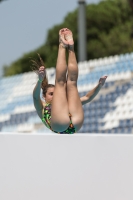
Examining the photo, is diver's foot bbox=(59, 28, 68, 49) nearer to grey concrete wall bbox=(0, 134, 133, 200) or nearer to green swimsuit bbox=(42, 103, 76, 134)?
green swimsuit bbox=(42, 103, 76, 134)

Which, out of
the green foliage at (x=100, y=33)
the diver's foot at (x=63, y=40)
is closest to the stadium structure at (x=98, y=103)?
the diver's foot at (x=63, y=40)

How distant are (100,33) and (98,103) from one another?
54.7 feet

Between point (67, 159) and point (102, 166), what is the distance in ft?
0.54

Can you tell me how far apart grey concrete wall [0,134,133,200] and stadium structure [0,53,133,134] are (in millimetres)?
6804

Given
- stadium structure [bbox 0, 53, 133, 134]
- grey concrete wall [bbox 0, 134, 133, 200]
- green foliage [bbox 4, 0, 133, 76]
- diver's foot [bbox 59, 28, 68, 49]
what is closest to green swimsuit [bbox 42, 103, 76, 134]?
diver's foot [bbox 59, 28, 68, 49]

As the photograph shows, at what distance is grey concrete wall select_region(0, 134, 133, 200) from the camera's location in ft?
8.09

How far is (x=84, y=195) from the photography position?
2498mm

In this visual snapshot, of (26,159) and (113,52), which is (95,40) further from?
(26,159)

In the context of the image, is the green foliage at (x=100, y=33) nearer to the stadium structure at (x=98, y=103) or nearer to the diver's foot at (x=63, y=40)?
the stadium structure at (x=98, y=103)

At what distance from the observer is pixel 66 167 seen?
249 centimetres

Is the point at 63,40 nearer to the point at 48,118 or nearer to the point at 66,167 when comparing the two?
the point at 48,118

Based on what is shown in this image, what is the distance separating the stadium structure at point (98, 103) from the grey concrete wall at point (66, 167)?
6804mm

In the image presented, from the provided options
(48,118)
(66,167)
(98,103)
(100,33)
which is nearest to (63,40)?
(48,118)

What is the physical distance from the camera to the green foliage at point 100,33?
25.4m
